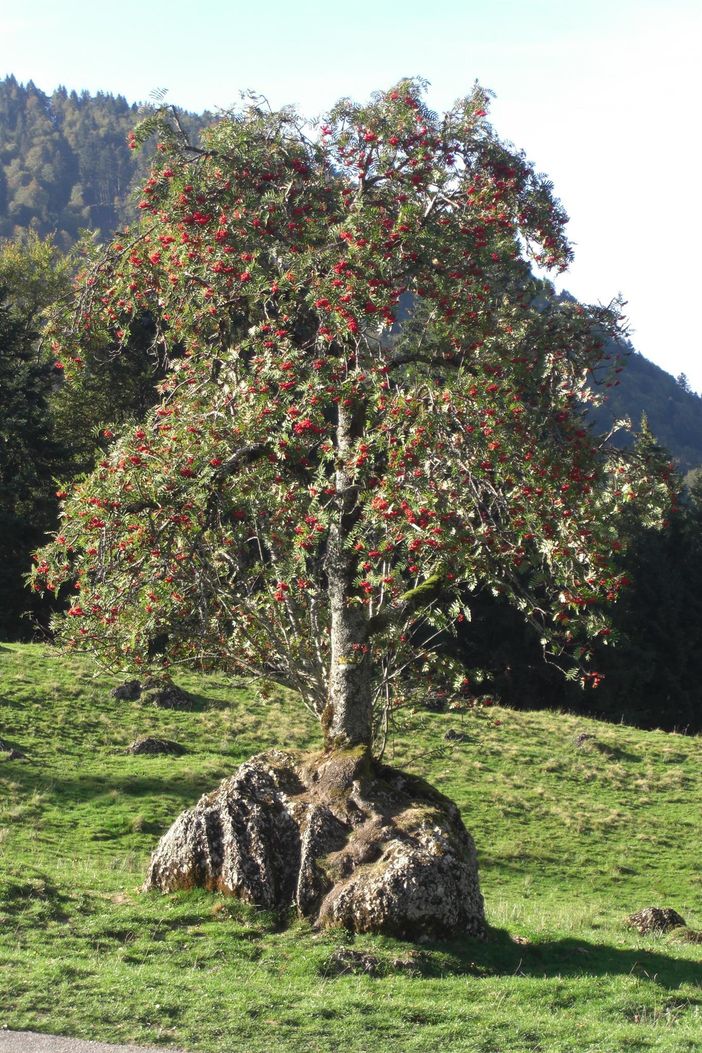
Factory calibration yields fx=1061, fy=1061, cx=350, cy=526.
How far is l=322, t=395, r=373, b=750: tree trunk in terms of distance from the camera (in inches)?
583

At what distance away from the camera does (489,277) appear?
1529 cm

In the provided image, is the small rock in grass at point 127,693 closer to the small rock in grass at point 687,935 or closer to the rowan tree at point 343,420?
the rowan tree at point 343,420

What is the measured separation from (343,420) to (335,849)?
5899mm

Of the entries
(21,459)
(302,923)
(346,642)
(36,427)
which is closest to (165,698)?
(346,642)

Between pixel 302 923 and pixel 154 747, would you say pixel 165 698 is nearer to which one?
pixel 154 747

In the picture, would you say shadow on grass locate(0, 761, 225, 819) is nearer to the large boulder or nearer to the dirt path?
the large boulder

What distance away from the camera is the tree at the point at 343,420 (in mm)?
12648

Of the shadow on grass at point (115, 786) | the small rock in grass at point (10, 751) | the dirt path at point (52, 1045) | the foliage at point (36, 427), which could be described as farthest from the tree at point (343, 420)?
the foliage at point (36, 427)

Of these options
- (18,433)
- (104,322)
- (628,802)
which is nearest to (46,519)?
(18,433)

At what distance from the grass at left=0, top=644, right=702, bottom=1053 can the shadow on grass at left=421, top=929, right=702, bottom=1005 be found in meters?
0.05

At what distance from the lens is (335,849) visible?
14.1 m

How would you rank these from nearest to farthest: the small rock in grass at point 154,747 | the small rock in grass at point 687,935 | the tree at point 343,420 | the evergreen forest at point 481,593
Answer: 1. the tree at point 343,420
2. the small rock in grass at point 687,935
3. the small rock in grass at point 154,747
4. the evergreen forest at point 481,593

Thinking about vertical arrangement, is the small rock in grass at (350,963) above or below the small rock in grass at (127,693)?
below

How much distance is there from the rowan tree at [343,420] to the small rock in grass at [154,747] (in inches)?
392
